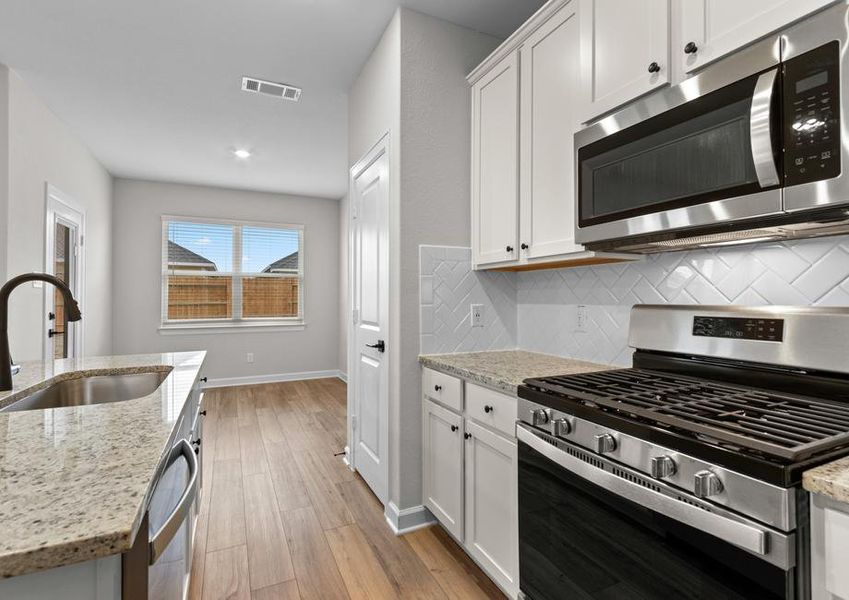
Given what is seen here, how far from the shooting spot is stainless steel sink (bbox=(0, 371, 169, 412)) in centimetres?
171

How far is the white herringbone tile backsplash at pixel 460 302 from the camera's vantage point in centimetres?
227

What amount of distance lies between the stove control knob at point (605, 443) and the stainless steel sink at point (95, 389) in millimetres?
1828

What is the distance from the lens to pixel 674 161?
1.28m

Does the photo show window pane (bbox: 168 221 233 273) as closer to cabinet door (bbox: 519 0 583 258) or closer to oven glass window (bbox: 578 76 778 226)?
cabinet door (bbox: 519 0 583 258)

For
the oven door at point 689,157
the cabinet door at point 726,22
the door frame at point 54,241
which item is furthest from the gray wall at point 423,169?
the door frame at point 54,241

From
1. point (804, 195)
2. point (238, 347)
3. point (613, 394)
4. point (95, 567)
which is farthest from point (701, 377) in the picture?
point (238, 347)

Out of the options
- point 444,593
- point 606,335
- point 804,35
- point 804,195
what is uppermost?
point 804,35

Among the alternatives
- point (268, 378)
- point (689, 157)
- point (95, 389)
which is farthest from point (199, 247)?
point (689, 157)

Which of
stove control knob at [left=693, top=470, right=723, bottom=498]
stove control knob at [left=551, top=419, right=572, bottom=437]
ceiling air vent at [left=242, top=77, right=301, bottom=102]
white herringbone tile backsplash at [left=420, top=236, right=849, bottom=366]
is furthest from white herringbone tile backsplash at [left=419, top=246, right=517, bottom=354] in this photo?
ceiling air vent at [left=242, top=77, right=301, bottom=102]

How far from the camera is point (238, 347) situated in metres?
5.89

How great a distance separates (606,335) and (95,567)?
1.84m

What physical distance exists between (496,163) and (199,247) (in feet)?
16.3

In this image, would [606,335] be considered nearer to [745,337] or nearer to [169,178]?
[745,337]

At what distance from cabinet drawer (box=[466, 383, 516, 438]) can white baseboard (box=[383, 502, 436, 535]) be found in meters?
0.76
